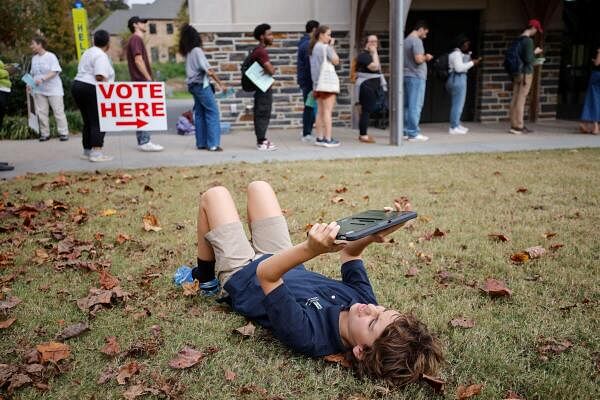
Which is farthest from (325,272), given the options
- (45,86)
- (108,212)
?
(45,86)

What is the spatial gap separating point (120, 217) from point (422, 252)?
2.80m

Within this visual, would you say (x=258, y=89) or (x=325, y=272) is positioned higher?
(x=258, y=89)

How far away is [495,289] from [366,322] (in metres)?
1.19

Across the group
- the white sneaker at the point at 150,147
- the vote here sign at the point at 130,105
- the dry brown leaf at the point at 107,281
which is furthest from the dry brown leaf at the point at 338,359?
the white sneaker at the point at 150,147

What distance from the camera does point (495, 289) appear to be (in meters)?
3.07

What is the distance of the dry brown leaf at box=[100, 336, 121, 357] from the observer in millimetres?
2492

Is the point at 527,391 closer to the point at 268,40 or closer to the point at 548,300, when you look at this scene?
the point at 548,300

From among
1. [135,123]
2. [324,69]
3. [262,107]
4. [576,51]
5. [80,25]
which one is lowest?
[135,123]

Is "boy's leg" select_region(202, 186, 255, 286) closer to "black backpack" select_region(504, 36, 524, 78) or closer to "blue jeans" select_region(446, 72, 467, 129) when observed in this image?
"blue jeans" select_region(446, 72, 467, 129)

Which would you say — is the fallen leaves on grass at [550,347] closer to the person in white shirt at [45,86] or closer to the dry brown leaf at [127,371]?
the dry brown leaf at [127,371]

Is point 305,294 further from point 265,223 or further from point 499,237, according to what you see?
point 499,237

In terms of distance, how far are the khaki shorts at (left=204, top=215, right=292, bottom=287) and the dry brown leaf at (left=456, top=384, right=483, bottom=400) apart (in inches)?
47.8

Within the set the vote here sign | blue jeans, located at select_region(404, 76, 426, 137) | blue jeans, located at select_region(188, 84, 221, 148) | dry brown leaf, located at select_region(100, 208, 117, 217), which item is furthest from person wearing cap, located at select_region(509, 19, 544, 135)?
dry brown leaf, located at select_region(100, 208, 117, 217)

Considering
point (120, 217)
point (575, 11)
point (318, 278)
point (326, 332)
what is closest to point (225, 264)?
point (318, 278)
